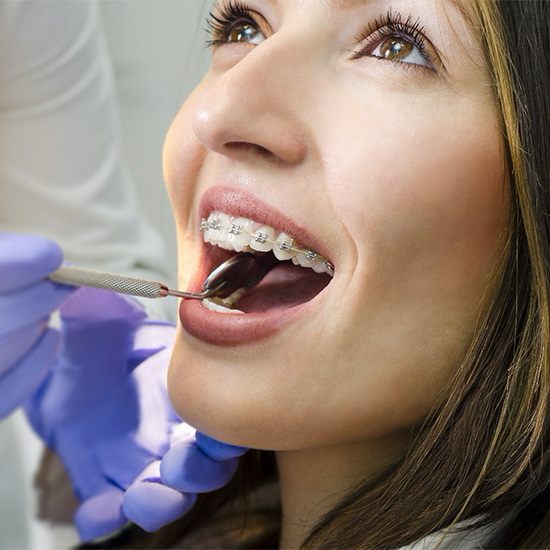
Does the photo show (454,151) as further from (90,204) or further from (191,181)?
(90,204)

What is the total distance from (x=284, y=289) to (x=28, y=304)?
1.10 ft

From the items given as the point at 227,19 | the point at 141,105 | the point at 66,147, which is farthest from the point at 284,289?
the point at 141,105

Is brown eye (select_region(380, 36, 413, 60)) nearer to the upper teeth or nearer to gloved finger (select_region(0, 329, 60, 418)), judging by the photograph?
the upper teeth

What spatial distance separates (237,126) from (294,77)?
0.08 metres

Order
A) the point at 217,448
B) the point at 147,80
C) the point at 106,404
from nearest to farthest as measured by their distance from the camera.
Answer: the point at 217,448
the point at 106,404
the point at 147,80

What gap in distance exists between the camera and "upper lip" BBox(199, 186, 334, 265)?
0.80 m

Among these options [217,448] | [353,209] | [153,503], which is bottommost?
[153,503]

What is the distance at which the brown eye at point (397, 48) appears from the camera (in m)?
0.80

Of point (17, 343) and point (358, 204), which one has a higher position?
point (358, 204)

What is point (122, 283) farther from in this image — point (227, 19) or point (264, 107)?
point (227, 19)

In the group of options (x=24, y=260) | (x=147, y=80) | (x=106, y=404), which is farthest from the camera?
(x=147, y=80)

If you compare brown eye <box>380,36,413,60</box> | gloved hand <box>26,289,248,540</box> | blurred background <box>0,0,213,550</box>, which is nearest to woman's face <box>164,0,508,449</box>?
brown eye <box>380,36,413,60</box>

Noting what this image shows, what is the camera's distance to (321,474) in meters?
0.97

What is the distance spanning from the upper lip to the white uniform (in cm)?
69
